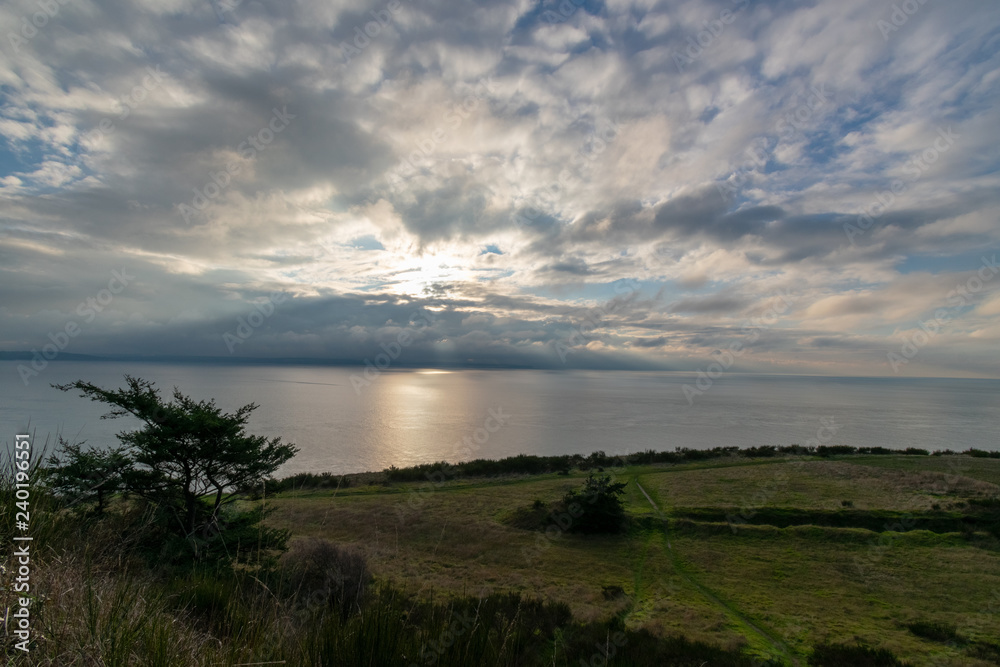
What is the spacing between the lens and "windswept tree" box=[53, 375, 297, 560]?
1277 cm

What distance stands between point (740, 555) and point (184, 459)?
73.9 feet

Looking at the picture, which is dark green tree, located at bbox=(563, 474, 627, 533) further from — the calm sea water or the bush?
the calm sea water

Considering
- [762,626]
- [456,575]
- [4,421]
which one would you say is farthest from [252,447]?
[4,421]

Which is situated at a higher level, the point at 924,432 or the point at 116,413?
the point at 116,413

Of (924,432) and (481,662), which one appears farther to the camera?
(924,432)

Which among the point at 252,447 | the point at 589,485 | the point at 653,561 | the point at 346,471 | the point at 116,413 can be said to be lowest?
the point at 346,471

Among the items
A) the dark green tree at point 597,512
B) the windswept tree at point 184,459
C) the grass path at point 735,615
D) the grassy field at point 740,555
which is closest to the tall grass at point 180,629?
the grassy field at point 740,555

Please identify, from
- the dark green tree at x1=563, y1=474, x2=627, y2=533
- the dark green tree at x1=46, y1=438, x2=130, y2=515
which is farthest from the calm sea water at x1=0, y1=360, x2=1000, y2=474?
the dark green tree at x1=46, y1=438, x2=130, y2=515

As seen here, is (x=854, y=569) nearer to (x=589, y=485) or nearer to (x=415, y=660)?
(x=589, y=485)

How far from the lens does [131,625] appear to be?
2838mm

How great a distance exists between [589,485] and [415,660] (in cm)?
2358

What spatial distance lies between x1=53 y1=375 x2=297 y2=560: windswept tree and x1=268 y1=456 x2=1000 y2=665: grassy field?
16.0 ft

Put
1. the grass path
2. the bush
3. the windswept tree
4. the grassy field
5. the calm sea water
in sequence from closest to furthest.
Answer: the grass path → the windswept tree → the grassy field → the bush → the calm sea water

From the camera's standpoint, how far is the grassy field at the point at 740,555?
13.3 m
